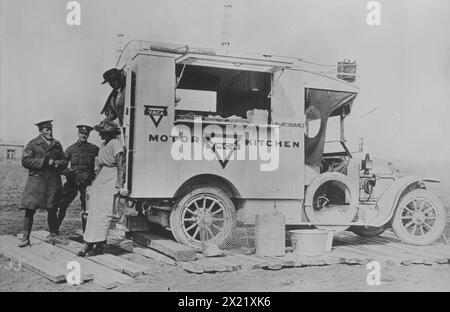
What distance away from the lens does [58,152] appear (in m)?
7.59

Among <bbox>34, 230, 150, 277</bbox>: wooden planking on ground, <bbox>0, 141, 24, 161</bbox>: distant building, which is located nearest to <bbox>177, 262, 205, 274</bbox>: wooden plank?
<bbox>34, 230, 150, 277</bbox>: wooden planking on ground

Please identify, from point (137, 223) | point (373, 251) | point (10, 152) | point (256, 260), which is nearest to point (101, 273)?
point (256, 260)

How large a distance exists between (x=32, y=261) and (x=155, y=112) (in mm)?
2452

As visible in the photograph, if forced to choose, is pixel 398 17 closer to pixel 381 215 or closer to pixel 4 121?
pixel 381 215

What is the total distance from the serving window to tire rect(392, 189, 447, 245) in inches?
107

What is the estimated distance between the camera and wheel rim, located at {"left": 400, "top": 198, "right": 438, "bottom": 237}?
8.16m

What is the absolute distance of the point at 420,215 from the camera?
817 cm

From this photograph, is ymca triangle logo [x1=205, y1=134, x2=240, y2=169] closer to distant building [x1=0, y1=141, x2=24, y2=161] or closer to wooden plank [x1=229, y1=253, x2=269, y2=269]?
wooden plank [x1=229, y1=253, x2=269, y2=269]

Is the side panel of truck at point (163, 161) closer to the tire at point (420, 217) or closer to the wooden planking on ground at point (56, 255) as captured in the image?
the wooden planking on ground at point (56, 255)

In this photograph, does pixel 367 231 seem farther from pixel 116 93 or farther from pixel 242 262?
pixel 116 93

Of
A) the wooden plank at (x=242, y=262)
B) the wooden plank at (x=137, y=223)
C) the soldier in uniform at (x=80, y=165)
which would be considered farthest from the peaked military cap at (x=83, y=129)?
the wooden plank at (x=242, y=262)

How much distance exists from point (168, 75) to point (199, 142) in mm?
1025

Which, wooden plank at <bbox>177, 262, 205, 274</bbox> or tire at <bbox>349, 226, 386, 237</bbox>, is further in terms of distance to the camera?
tire at <bbox>349, 226, 386, 237</bbox>
